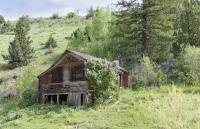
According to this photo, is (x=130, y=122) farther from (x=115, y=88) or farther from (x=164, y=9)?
(x=164, y=9)

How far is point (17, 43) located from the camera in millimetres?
87125

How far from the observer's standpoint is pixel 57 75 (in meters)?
55.9

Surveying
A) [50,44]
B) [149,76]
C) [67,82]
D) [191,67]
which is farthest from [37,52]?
[191,67]

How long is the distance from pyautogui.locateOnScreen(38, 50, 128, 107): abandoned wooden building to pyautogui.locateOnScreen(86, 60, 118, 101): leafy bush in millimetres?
2111

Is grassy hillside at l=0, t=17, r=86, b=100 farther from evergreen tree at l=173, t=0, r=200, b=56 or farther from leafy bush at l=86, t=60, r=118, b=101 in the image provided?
evergreen tree at l=173, t=0, r=200, b=56

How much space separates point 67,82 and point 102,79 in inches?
273

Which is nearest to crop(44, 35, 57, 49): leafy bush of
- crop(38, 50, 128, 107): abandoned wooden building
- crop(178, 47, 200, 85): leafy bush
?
crop(38, 50, 128, 107): abandoned wooden building

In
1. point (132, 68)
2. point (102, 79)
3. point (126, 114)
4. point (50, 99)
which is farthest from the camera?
point (132, 68)

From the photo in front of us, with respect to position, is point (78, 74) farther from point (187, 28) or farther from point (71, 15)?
point (71, 15)

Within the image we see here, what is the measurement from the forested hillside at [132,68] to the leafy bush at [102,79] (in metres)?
0.85

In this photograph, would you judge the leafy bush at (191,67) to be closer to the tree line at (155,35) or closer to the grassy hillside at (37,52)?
the tree line at (155,35)

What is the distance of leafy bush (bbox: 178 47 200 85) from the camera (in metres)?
56.1

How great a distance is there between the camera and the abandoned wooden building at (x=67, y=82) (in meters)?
52.2

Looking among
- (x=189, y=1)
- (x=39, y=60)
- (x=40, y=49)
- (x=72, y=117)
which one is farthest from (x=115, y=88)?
(x=40, y=49)
